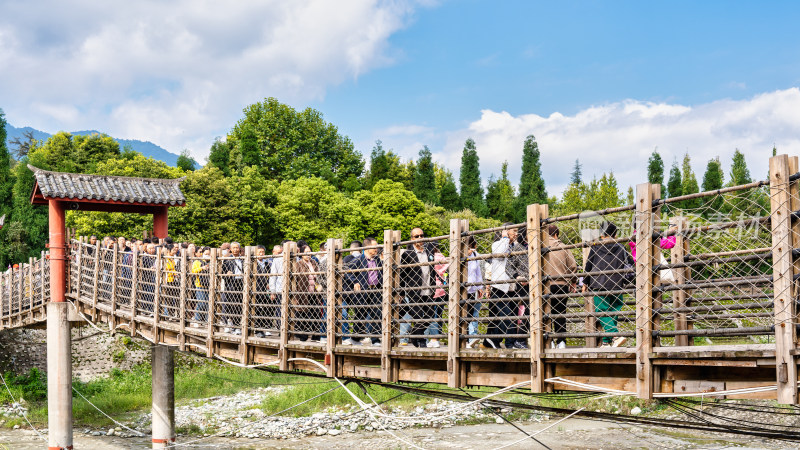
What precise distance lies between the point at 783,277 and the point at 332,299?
506 cm

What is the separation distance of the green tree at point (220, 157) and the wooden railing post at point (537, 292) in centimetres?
4072

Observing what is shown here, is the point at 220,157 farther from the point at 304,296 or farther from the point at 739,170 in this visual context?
the point at 304,296

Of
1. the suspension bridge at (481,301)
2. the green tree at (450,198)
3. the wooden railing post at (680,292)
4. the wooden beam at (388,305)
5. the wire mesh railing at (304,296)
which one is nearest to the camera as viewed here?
the suspension bridge at (481,301)

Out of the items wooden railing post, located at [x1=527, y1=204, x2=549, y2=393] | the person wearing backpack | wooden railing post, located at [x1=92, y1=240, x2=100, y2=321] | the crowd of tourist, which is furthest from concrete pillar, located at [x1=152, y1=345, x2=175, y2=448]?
the person wearing backpack

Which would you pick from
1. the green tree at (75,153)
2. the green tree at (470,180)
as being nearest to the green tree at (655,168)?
the green tree at (470,180)

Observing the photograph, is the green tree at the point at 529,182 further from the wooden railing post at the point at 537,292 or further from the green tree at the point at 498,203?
the wooden railing post at the point at 537,292

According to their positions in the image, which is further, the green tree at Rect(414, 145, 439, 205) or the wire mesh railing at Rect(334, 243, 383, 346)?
the green tree at Rect(414, 145, 439, 205)

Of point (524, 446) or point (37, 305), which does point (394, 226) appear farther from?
point (37, 305)

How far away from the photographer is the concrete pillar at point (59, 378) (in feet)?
47.2

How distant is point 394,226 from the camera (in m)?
39.1

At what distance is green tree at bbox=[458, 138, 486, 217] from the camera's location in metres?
49.7

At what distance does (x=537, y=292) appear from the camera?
6.23m

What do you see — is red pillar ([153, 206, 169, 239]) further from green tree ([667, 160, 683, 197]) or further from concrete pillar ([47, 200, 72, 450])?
green tree ([667, 160, 683, 197])

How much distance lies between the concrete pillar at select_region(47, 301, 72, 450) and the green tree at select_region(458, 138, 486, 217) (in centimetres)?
3628
